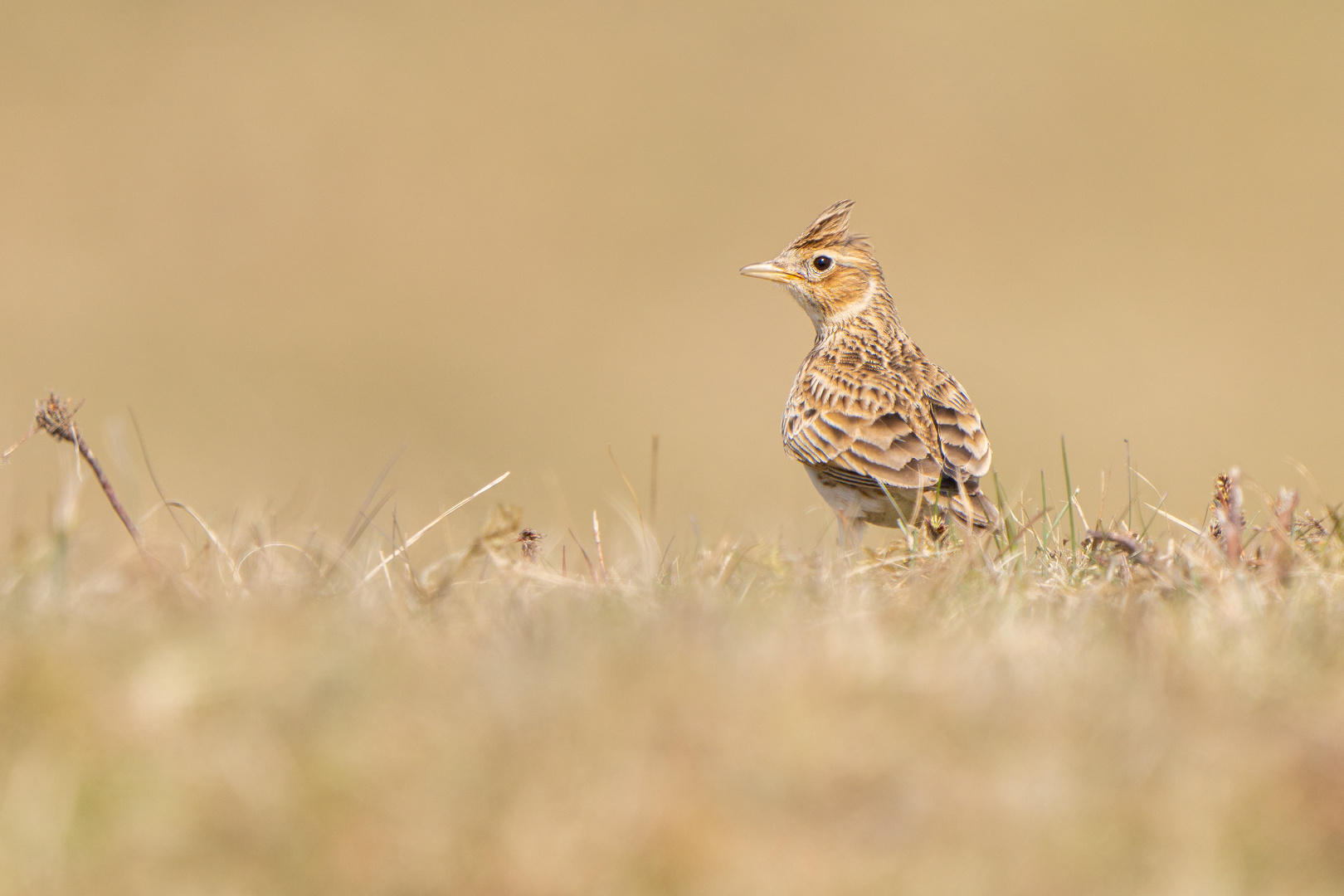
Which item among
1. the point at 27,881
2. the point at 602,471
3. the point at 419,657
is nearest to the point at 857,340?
the point at 419,657

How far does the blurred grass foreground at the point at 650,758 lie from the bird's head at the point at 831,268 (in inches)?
207

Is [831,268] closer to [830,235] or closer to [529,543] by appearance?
[830,235]

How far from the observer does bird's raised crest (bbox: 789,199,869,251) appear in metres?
8.37

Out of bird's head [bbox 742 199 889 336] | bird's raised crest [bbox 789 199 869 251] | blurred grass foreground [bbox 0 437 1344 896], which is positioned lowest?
blurred grass foreground [bbox 0 437 1344 896]

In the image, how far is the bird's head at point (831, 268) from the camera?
838 centimetres

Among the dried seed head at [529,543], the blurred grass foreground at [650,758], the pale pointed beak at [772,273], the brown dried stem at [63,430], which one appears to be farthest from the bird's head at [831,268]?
the blurred grass foreground at [650,758]

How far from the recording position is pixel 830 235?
8391 millimetres

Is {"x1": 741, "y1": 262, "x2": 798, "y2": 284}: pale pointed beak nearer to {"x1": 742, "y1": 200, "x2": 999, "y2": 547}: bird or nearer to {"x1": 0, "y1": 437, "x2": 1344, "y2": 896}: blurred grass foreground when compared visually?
{"x1": 742, "y1": 200, "x2": 999, "y2": 547}: bird

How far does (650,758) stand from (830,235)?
6084 mm

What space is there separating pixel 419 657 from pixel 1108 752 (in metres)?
1.39

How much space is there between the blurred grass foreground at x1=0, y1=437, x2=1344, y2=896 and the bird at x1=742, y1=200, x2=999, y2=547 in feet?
8.06

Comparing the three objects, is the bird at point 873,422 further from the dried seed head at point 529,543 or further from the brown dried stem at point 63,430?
the brown dried stem at point 63,430

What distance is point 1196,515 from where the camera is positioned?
18.3 ft

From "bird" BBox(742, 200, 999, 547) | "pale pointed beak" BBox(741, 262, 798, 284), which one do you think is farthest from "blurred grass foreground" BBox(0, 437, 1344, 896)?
"pale pointed beak" BBox(741, 262, 798, 284)
